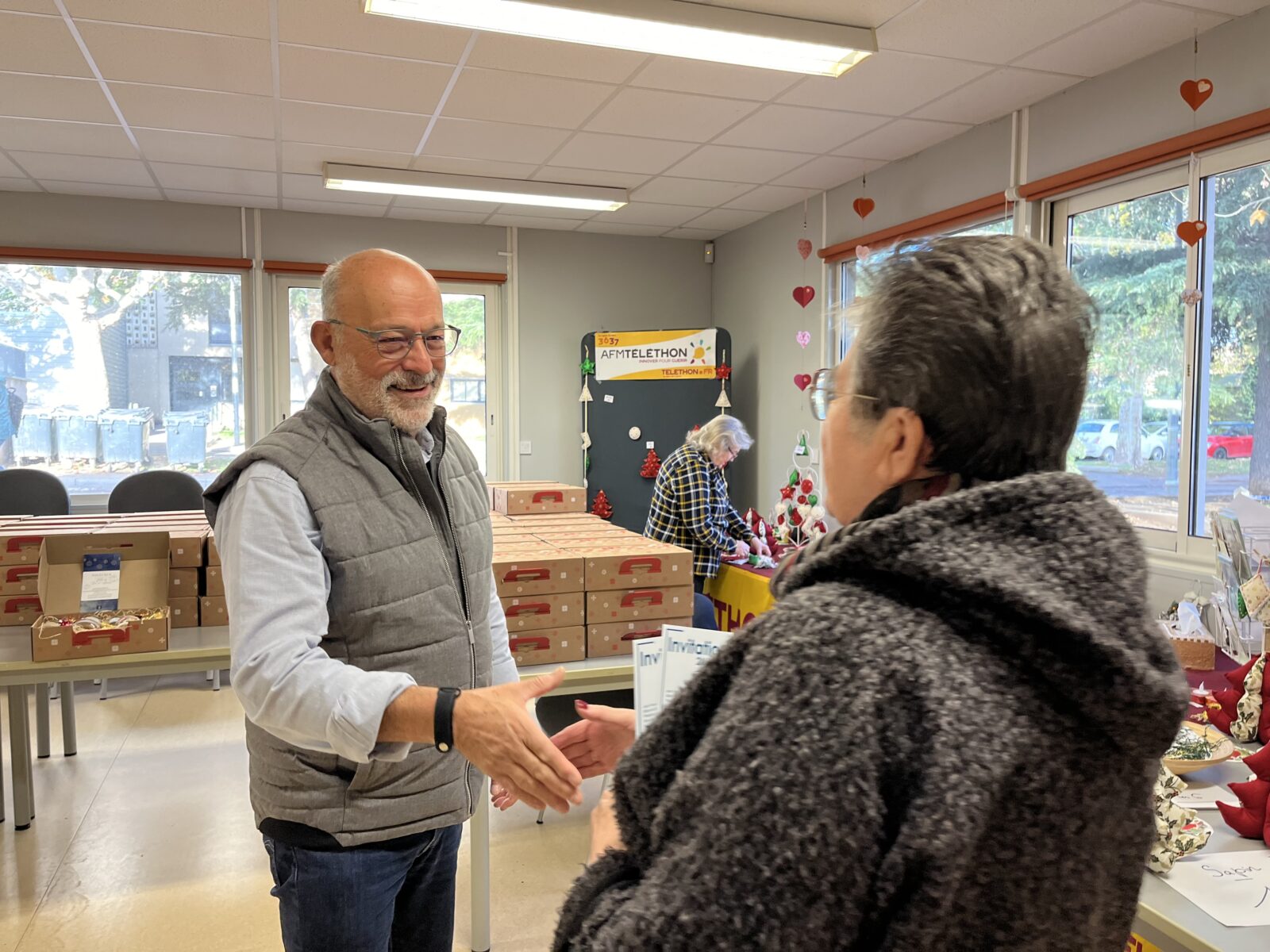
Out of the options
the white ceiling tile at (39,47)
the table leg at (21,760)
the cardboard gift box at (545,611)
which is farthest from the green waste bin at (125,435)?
the cardboard gift box at (545,611)

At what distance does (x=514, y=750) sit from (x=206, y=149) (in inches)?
178

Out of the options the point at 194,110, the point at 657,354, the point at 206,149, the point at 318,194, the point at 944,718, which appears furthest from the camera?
the point at 657,354

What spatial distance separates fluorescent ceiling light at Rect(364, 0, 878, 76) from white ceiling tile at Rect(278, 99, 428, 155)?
1165 millimetres

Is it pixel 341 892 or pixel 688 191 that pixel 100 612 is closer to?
pixel 341 892

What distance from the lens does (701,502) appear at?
14.2ft

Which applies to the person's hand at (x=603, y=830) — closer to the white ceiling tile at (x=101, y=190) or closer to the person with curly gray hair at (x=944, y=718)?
the person with curly gray hair at (x=944, y=718)

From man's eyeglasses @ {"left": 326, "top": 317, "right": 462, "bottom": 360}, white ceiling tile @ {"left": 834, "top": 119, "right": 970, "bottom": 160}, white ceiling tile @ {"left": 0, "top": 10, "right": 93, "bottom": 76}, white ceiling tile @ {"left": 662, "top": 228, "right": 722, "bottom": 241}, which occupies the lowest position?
man's eyeglasses @ {"left": 326, "top": 317, "right": 462, "bottom": 360}

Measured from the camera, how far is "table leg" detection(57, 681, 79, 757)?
3.84 meters

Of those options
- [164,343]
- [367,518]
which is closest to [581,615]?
[367,518]

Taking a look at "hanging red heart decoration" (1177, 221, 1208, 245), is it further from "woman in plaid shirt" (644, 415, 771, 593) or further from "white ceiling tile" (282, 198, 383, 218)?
"white ceiling tile" (282, 198, 383, 218)

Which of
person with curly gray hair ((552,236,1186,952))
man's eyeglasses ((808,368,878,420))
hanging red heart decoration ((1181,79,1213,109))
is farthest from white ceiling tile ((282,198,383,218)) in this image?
person with curly gray hair ((552,236,1186,952))

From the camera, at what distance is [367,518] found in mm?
1375

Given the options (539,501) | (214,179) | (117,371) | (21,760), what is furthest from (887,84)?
(117,371)

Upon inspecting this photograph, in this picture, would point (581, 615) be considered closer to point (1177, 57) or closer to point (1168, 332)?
point (1168, 332)
